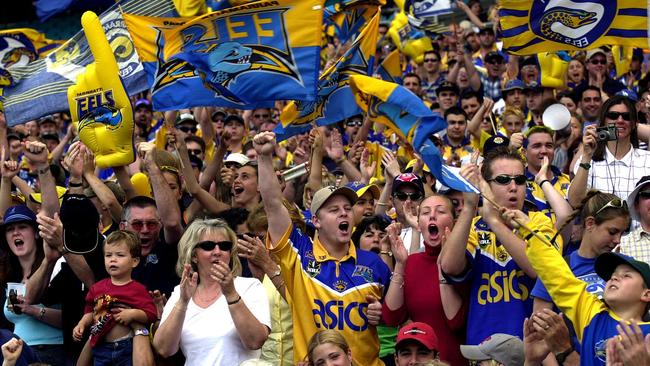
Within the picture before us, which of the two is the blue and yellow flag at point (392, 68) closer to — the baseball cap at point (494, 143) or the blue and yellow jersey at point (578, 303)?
the baseball cap at point (494, 143)

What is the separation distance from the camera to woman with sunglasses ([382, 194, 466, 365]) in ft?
23.7

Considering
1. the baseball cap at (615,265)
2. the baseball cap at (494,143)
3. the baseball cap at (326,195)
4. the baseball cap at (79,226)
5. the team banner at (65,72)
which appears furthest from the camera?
the team banner at (65,72)

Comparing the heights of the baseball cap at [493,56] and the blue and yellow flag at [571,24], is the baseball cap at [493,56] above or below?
below

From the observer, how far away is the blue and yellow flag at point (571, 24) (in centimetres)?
952

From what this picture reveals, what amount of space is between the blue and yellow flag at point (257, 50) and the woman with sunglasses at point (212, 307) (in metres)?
1.93

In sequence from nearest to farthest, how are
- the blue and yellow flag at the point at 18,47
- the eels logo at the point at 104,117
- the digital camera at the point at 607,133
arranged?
the digital camera at the point at 607,133 < the eels logo at the point at 104,117 < the blue and yellow flag at the point at 18,47

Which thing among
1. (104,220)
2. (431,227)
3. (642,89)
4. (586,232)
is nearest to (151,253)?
(104,220)

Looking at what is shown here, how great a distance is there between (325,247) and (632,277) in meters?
2.28

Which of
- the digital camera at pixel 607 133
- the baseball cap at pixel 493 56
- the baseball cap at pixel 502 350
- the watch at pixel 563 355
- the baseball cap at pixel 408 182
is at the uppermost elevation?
the watch at pixel 563 355

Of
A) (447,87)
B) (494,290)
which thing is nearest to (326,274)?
(494,290)

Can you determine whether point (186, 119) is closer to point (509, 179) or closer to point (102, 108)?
point (102, 108)

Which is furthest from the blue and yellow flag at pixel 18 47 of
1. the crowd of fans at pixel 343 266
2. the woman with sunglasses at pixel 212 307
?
the woman with sunglasses at pixel 212 307

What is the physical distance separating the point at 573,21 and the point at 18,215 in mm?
4593

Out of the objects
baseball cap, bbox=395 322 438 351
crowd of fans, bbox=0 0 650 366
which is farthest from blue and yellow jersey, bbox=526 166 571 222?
baseball cap, bbox=395 322 438 351
